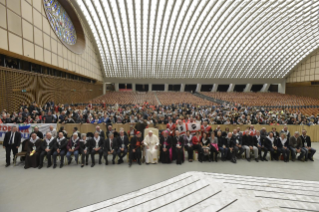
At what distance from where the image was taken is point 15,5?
12477mm

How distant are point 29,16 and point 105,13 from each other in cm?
1274

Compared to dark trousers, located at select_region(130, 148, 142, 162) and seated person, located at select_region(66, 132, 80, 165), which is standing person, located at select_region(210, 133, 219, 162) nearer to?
dark trousers, located at select_region(130, 148, 142, 162)

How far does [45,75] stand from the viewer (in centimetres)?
1762

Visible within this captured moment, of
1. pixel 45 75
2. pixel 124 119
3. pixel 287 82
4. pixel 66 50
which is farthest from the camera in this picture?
pixel 287 82

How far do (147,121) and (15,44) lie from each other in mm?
10417

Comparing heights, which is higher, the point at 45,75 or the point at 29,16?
the point at 29,16

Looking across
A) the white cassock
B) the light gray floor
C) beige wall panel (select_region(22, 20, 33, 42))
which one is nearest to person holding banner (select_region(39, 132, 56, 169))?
the light gray floor

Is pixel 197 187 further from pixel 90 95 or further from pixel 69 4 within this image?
pixel 90 95

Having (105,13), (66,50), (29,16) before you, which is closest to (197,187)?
(29,16)

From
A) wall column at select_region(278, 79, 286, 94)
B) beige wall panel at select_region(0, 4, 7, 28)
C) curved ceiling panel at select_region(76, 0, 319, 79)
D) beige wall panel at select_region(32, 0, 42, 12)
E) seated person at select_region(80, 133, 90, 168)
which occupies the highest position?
curved ceiling panel at select_region(76, 0, 319, 79)

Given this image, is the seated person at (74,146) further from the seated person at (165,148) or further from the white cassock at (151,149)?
the seated person at (165,148)

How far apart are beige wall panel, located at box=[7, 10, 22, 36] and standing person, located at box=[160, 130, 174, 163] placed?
1245cm

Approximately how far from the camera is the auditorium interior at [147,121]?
482cm

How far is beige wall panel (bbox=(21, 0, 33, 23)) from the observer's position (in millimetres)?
13328
